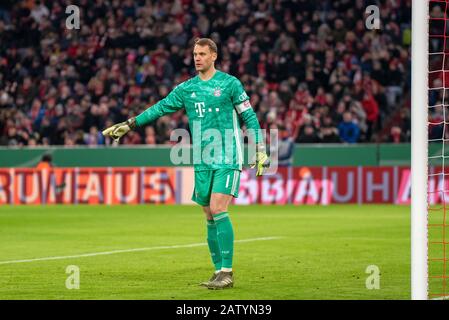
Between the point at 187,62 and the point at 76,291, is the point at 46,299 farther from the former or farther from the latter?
the point at 187,62

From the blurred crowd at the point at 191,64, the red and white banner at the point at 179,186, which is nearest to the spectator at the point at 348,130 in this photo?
the blurred crowd at the point at 191,64

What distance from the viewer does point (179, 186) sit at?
25047mm

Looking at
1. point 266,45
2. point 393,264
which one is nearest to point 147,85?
point 266,45

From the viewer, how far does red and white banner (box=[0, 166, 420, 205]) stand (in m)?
24.4

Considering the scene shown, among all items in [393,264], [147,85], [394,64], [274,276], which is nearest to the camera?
[274,276]

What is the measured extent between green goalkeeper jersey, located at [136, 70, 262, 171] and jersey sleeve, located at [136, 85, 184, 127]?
6.8 inches

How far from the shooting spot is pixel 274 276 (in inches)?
422

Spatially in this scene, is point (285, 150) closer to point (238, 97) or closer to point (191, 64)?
point (191, 64)

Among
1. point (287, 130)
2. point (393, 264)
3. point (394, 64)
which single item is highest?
point (394, 64)

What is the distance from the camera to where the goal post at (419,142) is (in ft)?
26.3

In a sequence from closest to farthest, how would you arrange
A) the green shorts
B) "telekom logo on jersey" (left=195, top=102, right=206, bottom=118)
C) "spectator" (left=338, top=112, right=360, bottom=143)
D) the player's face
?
1. the player's face
2. the green shorts
3. "telekom logo on jersey" (left=195, top=102, right=206, bottom=118)
4. "spectator" (left=338, top=112, right=360, bottom=143)

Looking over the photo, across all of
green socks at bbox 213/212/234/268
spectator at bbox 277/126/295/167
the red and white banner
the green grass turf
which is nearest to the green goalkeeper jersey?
green socks at bbox 213/212/234/268

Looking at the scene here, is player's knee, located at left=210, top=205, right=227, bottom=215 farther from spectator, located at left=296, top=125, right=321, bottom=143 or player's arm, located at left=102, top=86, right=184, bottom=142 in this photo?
spectator, located at left=296, top=125, right=321, bottom=143

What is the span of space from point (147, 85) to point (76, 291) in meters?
20.5
